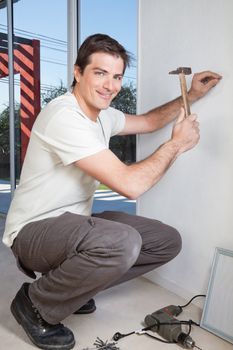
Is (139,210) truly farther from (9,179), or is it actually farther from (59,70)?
(9,179)

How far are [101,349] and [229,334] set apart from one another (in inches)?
19.7

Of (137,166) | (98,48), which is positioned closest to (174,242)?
(137,166)

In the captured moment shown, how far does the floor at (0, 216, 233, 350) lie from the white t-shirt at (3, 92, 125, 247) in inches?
15.6

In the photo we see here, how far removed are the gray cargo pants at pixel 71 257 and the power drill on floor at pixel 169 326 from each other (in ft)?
0.88

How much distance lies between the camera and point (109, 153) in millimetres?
1409

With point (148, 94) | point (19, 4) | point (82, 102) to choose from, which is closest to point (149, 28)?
point (148, 94)

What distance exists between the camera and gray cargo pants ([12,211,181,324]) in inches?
53.6

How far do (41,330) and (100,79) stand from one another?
1022mm

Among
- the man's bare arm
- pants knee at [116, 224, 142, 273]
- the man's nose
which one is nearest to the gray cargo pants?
pants knee at [116, 224, 142, 273]

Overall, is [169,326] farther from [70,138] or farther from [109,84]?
[109,84]

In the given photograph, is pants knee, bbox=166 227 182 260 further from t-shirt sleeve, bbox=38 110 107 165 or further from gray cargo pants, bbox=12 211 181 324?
t-shirt sleeve, bbox=38 110 107 165

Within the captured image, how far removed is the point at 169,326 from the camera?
1482 millimetres

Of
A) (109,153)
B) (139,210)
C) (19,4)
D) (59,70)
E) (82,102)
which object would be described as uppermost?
(19,4)

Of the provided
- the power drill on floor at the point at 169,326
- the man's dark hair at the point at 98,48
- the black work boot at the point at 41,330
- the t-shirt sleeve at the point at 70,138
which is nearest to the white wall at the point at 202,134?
the power drill on floor at the point at 169,326
